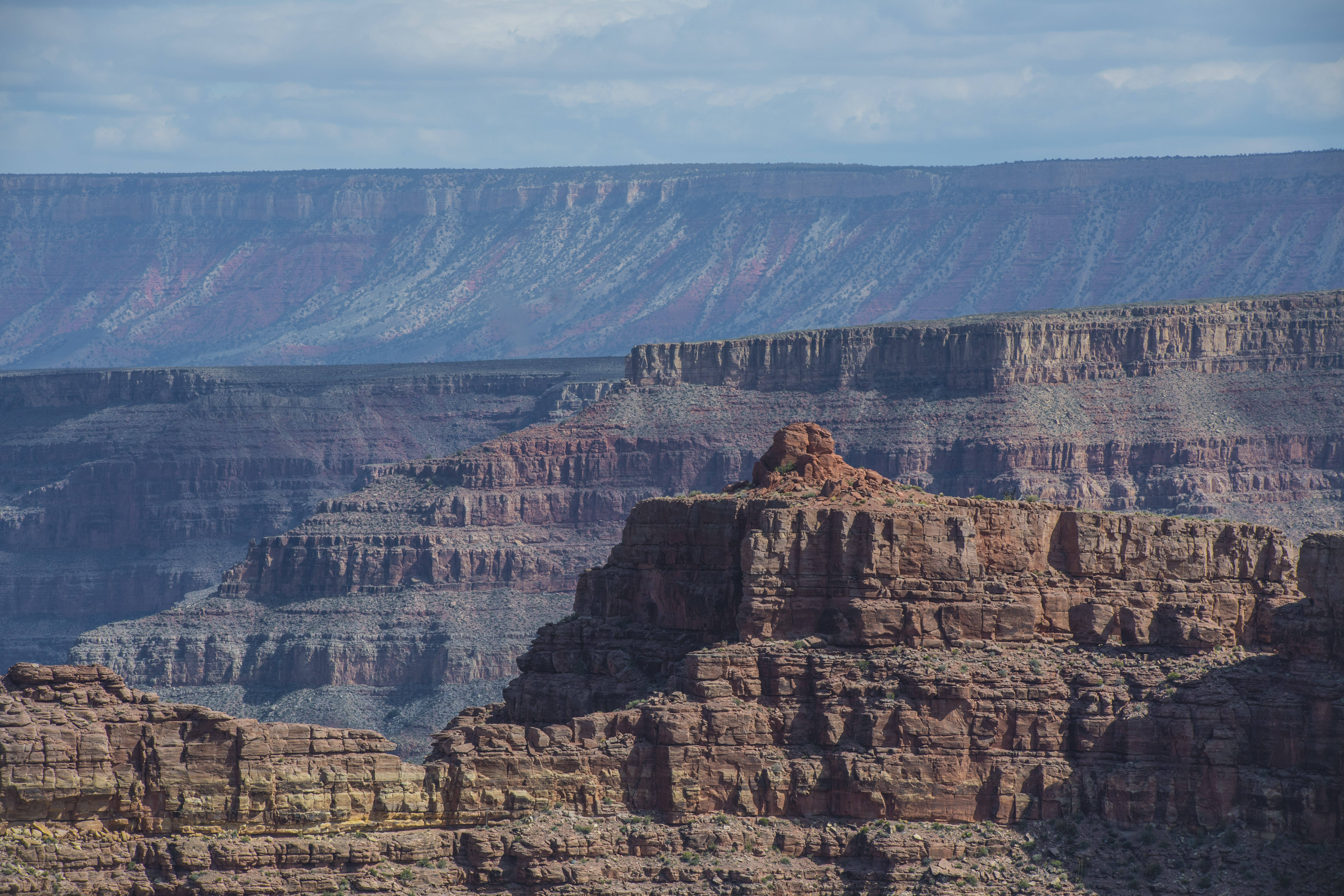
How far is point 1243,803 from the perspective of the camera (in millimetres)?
83125

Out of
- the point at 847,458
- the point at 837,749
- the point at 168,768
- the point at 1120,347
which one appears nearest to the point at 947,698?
the point at 837,749

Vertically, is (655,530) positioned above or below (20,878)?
above

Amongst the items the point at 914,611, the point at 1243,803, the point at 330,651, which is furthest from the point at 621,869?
the point at 330,651

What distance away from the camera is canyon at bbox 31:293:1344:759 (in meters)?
183

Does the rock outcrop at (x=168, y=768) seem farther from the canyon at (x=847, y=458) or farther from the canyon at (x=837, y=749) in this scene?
the canyon at (x=847, y=458)

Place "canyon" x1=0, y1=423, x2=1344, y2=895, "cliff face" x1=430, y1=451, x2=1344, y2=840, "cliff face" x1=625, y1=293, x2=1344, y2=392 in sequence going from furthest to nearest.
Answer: "cliff face" x1=625, y1=293, x2=1344, y2=392
"cliff face" x1=430, y1=451, x2=1344, y2=840
"canyon" x1=0, y1=423, x2=1344, y2=895

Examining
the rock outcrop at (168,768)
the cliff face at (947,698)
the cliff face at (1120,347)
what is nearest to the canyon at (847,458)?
the cliff face at (1120,347)

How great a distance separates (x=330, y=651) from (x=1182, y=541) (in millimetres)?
99872

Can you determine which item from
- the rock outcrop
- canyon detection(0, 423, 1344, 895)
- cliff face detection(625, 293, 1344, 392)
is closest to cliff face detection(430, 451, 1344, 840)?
canyon detection(0, 423, 1344, 895)

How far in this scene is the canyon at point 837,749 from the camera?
257ft

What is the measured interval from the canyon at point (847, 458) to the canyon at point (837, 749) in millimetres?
92586

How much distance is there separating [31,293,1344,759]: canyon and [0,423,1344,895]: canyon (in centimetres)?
9259

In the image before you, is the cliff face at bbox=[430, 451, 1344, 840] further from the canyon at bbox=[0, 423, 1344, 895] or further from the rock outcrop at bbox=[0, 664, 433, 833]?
the rock outcrop at bbox=[0, 664, 433, 833]

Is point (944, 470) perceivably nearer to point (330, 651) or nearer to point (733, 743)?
point (330, 651)
